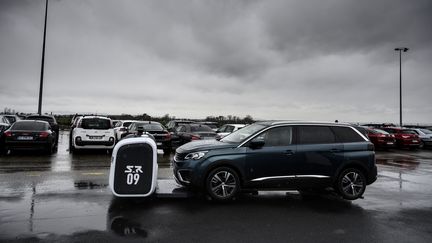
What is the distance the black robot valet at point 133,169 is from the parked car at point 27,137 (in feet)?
29.4

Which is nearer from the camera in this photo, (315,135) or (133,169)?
(133,169)

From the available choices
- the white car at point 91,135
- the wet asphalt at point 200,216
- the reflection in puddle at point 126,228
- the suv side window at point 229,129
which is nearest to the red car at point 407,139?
the suv side window at point 229,129

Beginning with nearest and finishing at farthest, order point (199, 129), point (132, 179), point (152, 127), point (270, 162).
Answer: point (132, 179), point (270, 162), point (152, 127), point (199, 129)

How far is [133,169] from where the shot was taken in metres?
6.67

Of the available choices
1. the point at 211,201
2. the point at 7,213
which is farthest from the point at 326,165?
the point at 7,213

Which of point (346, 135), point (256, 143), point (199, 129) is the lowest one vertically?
point (256, 143)

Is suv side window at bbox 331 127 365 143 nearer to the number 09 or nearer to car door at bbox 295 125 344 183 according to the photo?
car door at bbox 295 125 344 183

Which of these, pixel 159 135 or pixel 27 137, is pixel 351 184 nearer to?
pixel 159 135

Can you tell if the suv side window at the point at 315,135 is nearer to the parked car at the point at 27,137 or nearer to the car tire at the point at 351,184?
the car tire at the point at 351,184

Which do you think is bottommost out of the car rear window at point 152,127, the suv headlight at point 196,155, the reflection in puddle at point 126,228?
the reflection in puddle at point 126,228

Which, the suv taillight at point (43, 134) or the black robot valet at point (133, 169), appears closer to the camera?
the black robot valet at point (133, 169)

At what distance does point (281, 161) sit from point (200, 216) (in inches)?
85.3

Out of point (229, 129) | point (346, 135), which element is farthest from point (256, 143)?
point (229, 129)

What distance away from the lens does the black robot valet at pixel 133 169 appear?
6609 mm
